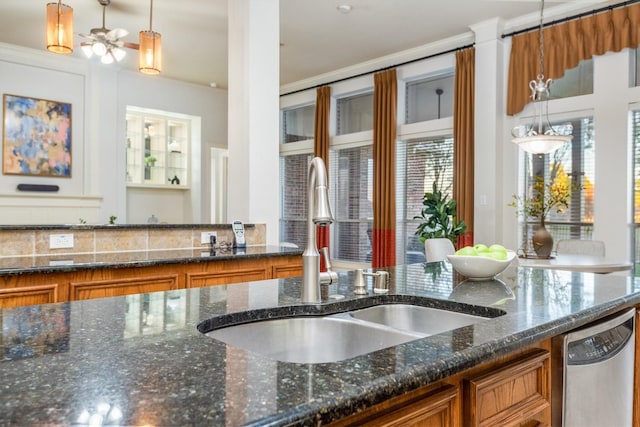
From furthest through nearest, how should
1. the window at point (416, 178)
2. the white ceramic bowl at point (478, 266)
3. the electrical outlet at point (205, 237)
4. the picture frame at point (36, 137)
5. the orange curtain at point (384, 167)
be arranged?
the orange curtain at point (384, 167), the picture frame at point (36, 137), the window at point (416, 178), the electrical outlet at point (205, 237), the white ceramic bowl at point (478, 266)

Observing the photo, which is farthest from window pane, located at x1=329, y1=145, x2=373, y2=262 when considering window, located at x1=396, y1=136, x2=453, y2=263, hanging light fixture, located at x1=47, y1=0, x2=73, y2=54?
hanging light fixture, located at x1=47, y1=0, x2=73, y2=54

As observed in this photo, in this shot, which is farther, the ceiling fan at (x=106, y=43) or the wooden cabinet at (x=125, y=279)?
the ceiling fan at (x=106, y=43)

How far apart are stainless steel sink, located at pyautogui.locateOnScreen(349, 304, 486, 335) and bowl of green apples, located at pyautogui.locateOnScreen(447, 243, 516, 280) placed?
42 centimetres

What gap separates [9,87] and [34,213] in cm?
153

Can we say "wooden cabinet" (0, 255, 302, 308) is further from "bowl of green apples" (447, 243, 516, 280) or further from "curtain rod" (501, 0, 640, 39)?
"curtain rod" (501, 0, 640, 39)

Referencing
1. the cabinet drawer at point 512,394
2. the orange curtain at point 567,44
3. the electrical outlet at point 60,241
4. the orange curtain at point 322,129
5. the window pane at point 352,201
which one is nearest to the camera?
the cabinet drawer at point 512,394

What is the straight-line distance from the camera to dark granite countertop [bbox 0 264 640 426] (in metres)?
0.63

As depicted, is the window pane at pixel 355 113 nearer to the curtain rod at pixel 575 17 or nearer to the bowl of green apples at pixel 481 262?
the curtain rod at pixel 575 17

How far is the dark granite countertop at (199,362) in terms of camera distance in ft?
2.06

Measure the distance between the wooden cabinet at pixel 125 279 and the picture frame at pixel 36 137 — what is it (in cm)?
432

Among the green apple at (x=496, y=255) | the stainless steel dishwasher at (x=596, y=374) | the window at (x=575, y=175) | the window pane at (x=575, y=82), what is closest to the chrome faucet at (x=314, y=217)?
the stainless steel dishwasher at (x=596, y=374)

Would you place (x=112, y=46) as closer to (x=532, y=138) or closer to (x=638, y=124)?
(x=532, y=138)

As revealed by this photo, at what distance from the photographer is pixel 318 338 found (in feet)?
4.28

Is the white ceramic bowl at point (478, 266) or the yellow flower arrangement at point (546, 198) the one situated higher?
the yellow flower arrangement at point (546, 198)
